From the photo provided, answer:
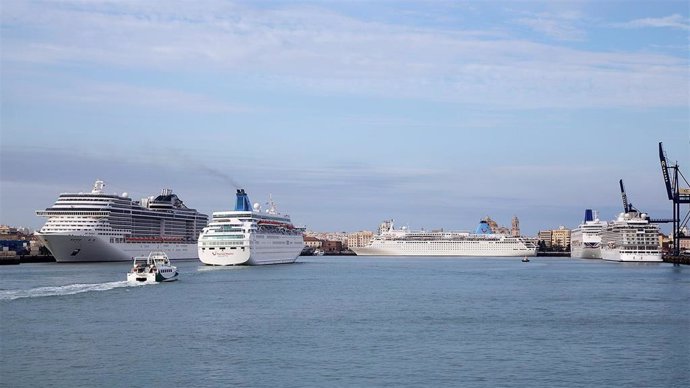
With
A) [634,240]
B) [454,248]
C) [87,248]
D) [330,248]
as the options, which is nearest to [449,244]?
[454,248]

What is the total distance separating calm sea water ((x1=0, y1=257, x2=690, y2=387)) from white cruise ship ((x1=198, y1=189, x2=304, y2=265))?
24.5 meters

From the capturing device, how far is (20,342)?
23125mm

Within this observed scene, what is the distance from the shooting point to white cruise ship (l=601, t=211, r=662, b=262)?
9431cm

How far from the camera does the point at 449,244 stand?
137m

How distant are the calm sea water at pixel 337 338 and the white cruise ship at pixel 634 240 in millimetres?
55092

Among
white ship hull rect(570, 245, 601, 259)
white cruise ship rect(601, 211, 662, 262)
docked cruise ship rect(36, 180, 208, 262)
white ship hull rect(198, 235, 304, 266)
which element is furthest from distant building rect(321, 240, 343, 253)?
white ship hull rect(198, 235, 304, 266)

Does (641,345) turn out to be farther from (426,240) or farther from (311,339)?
(426,240)

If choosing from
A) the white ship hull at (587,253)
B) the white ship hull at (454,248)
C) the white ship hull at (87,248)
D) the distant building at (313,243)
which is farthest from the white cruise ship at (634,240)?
the distant building at (313,243)

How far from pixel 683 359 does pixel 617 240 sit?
82.7m

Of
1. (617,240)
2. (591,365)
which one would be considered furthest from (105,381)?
(617,240)

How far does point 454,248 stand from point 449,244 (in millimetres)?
1031

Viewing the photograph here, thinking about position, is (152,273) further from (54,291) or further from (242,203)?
(242,203)

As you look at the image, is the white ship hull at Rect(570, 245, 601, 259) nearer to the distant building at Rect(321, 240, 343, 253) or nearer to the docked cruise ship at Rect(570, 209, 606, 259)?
the docked cruise ship at Rect(570, 209, 606, 259)

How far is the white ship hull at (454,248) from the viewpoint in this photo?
13675 cm
